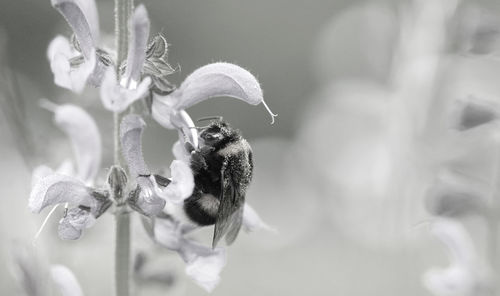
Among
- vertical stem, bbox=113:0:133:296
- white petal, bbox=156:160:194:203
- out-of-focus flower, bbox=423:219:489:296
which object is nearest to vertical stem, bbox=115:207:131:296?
vertical stem, bbox=113:0:133:296

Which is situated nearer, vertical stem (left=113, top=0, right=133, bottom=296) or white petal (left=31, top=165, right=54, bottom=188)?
vertical stem (left=113, top=0, right=133, bottom=296)

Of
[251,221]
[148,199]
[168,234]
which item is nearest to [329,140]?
[251,221]

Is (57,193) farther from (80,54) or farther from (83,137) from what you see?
(83,137)

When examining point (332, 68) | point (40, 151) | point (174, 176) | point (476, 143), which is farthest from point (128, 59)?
point (332, 68)

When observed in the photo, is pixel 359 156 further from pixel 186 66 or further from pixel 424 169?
pixel 424 169

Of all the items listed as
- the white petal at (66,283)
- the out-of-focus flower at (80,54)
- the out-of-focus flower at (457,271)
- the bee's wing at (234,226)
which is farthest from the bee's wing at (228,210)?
the out-of-focus flower at (457,271)

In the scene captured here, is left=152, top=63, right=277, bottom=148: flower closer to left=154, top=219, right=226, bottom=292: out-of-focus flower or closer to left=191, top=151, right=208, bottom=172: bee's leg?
left=191, top=151, right=208, bottom=172: bee's leg

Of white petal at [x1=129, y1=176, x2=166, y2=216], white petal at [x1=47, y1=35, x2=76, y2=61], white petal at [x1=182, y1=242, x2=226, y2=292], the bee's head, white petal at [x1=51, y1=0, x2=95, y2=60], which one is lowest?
Result: white petal at [x1=182, y1=242, x2=226, y2=292]

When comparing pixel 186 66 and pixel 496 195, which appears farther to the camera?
pixel 186 66
